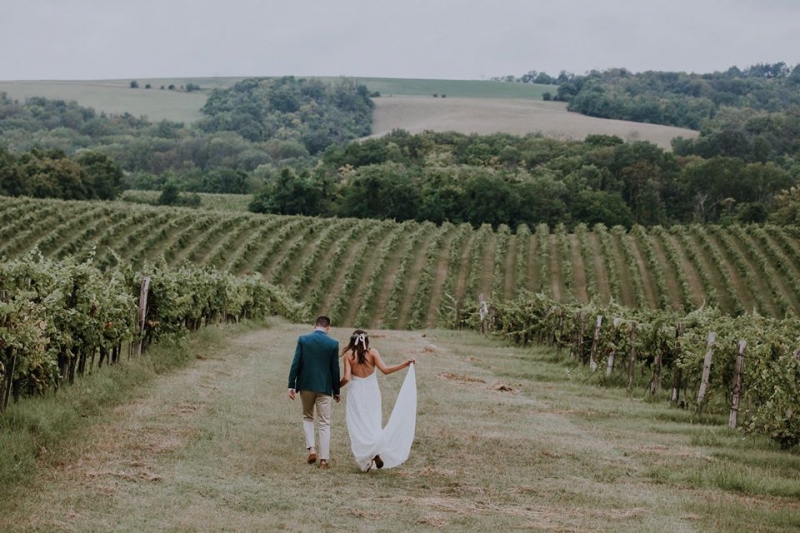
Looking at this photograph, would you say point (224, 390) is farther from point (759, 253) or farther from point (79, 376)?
point (759, 253)

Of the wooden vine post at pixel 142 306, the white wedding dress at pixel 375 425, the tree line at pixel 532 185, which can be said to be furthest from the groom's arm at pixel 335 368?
the tree line at pixel 532 185

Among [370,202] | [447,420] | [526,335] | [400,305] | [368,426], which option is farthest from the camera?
A: [370,202]

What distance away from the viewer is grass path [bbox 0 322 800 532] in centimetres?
1027

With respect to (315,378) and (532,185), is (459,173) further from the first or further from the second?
(315,378)

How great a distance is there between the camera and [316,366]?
13.3 m

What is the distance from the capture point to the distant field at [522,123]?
158 m

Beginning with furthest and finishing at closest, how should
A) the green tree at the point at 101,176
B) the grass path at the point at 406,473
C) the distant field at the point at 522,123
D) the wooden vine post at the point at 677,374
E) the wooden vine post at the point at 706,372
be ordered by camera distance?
1. the distant field at the point at 522,123
2. the green tree at the point at 101,176
3. the wooden vine post at the point at 677,374
4. the wooden vine post at the point at 706,372
5. the grass path at the point at 406,473

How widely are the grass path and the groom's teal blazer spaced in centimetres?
98

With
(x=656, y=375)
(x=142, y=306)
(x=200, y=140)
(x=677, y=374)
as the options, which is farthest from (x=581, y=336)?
(x=200, y=140)

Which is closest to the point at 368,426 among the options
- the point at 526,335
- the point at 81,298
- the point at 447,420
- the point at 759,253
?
the point at 447,420

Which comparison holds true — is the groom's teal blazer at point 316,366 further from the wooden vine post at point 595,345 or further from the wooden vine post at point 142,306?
the wooden vine post at point 595,345

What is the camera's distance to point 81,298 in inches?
676

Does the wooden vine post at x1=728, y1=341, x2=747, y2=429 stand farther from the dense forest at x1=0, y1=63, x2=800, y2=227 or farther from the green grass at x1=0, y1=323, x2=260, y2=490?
the dense forest at x1=0, y1=63, x2=800, y2=227

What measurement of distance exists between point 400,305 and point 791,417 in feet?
136
